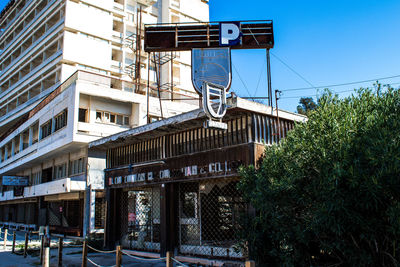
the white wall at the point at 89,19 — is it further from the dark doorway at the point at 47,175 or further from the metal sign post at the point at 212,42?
the metal sign post at the point at 212,42

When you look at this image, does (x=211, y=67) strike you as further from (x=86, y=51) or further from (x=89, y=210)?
(x=86, y=51)

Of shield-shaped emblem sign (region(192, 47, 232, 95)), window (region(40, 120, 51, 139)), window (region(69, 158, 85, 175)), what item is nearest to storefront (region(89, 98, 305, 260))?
shield-shaped emblem sign (region(192, 47, 232, 95))

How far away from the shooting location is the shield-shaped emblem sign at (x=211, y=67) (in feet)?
35.0

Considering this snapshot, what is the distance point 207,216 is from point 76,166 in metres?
15.6

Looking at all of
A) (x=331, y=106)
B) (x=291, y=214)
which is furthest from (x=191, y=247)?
(x=331, y=106)

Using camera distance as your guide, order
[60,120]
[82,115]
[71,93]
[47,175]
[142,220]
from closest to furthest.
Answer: [142,220]
[71,93]
[82,115]
[60,120]
[47,175]

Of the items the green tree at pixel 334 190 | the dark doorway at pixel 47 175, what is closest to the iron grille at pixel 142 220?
the green tree at pixel 334 190

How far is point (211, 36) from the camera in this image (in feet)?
37.8

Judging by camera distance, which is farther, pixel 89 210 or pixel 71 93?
pixel 71 93

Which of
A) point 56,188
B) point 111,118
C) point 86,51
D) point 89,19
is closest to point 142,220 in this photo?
point 111,118

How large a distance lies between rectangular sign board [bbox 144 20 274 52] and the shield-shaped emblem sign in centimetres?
28

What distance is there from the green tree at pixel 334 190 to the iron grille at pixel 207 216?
9.15 ft

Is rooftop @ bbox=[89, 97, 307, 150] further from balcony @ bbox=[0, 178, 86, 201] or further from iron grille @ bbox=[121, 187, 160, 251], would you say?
balcony @ bbox=[0, 178, 86, 201]

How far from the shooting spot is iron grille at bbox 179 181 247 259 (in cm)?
1004
